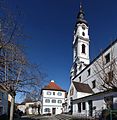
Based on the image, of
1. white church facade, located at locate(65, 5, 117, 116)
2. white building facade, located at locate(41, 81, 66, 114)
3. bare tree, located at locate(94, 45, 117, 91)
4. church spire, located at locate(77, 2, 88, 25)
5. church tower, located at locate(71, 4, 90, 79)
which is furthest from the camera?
church spire, located at locate(77, 2, 88, 25)

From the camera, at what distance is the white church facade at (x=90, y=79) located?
931 inches

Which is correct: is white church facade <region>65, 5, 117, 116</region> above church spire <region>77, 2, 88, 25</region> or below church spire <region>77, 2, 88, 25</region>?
below

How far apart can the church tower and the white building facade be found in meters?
8.56

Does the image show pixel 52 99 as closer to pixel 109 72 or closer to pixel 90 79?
pixel 90 79

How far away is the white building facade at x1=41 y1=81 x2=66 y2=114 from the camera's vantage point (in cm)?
6041

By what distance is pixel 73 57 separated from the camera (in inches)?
2554

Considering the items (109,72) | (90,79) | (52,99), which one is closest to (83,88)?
(90,79)

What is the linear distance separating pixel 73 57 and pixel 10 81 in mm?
52682

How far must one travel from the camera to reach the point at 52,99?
62.1 m

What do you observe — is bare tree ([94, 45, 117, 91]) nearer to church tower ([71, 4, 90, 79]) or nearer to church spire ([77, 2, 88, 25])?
church tower ([71, 4, 90, 79])

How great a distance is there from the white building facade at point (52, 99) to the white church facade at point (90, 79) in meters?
8.53

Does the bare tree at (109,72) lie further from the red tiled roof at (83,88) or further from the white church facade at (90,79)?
the red tiled roof at (83,88)

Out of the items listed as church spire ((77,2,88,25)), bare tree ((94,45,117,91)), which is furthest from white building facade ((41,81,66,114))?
bare tree ((94,45,117,91))

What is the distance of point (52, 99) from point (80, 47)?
20068mm
